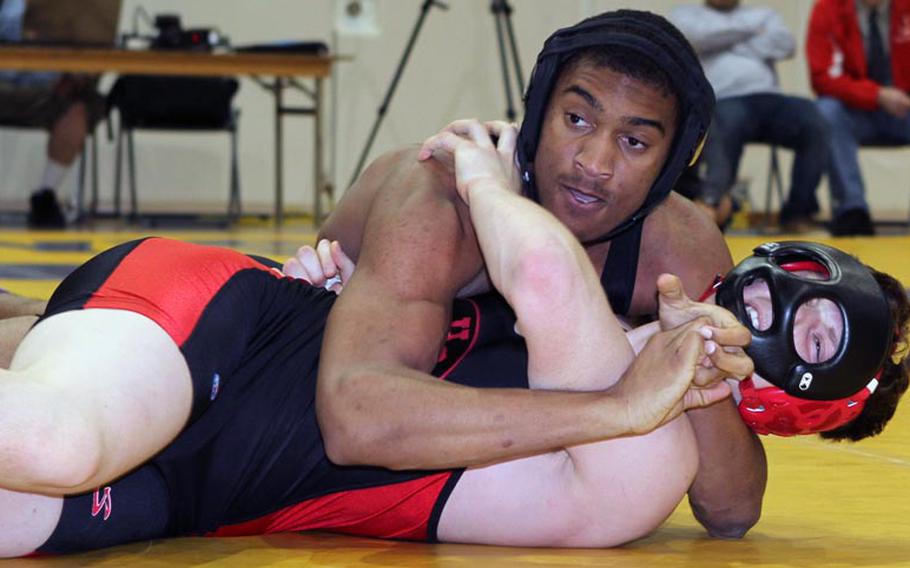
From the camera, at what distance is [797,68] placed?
40.5 ft

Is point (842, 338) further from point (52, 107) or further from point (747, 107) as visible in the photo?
point (52, 107)

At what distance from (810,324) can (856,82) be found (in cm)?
751

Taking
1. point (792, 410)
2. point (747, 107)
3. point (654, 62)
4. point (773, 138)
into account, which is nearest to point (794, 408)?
point (792, 410)

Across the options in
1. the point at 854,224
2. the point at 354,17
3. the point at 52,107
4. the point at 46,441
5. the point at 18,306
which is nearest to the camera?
the point at 46,441

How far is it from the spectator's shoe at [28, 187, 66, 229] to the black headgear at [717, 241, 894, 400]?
776 centimetres

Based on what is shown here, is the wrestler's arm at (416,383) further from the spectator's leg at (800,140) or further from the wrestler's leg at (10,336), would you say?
the spectator's leg at (800,140)

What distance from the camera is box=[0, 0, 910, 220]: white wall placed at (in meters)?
11.6

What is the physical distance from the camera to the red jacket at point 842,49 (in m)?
9.30

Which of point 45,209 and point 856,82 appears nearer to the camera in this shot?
point 856,82

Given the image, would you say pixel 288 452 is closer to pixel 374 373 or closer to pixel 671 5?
pixel 374 373

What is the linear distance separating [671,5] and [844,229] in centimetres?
344

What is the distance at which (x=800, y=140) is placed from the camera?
29.6 feet

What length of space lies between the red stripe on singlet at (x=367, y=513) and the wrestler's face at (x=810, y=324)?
0.52 meters

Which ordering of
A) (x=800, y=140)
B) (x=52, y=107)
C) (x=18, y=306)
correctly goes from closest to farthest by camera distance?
(x=18, y=306) → (x=800, y=140) → (x=52, y=107)
